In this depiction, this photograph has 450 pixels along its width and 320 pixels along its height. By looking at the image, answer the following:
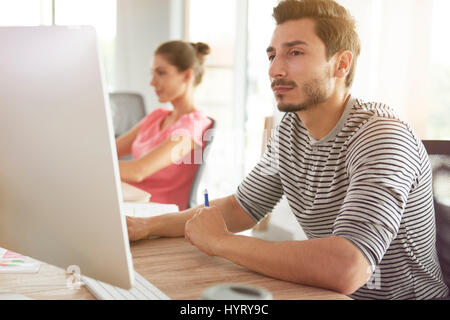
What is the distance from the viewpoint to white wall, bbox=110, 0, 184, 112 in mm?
5172

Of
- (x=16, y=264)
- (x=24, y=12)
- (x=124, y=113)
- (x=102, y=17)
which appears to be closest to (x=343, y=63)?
(x=16, y=264)

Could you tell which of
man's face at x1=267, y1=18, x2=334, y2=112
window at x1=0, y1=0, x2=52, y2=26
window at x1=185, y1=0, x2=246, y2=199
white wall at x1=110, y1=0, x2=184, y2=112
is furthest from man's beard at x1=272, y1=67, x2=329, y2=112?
window at x1=0, y1=0, x2=52, y2=26

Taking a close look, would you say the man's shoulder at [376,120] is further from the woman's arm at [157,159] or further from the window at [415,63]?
the woman's arm at [157,159]

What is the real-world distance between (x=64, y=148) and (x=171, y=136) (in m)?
1.74

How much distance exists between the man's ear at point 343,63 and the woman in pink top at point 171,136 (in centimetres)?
100

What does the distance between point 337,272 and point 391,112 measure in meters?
0.47

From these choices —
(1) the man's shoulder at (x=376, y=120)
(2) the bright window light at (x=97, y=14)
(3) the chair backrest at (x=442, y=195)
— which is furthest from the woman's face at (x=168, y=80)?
(2) the bright window light at (x=97, y=14)

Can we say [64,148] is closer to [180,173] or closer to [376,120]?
[376,120]

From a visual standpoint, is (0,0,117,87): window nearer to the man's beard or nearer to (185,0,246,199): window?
(185,0,246,199): window

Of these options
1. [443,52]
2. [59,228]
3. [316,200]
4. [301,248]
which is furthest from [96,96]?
[443,52]

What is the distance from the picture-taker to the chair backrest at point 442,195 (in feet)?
3.93

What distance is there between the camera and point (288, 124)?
144 cm

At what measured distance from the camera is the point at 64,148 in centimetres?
63

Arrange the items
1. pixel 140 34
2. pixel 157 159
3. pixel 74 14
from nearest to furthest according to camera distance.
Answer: pixel 157 159, pixel 140 34, pixel 74 14
